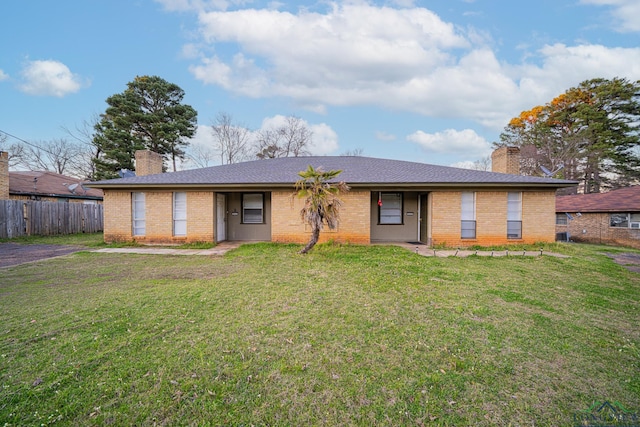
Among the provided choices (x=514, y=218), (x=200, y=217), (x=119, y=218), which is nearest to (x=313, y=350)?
(x=200, y=217)

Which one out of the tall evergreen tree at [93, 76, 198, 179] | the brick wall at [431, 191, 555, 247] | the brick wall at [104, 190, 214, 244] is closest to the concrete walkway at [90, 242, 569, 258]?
the brick wall at [431, 191, 555, 247]

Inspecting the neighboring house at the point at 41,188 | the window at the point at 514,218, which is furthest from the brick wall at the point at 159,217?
the window at the point at 514,218

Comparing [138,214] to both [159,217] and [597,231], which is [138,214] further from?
[597,231]

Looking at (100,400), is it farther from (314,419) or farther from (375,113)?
(375,113)

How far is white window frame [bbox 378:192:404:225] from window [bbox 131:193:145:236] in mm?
10119

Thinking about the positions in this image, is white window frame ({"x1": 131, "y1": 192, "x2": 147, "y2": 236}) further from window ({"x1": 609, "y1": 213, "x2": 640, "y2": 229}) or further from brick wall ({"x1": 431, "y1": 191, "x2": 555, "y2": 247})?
window ({"x1": 609, "y1": 213, "x2": 640, "y2": 229})

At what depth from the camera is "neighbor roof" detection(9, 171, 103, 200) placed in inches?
703

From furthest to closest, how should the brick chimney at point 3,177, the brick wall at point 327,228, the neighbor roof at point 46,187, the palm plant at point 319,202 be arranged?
1. the neighbor roof at point 46,187
2. the brick chimney at point 3,177
3. the brick wall at point 327,228
4. the palm plant at point 319,202

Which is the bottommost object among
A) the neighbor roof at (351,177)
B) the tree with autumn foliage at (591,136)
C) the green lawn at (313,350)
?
the green lawn at (313,350)

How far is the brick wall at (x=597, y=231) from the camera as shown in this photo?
15273 millimetres

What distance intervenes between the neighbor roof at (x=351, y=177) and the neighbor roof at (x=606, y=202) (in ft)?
29.3

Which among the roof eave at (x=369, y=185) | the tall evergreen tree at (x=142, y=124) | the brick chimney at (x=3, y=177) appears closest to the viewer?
the roof eave at (x=369, y=185)

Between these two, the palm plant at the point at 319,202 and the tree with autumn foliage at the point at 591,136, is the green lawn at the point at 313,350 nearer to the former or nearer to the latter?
the palm plant at the point at 319,202

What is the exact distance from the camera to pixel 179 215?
1126 centimetres
